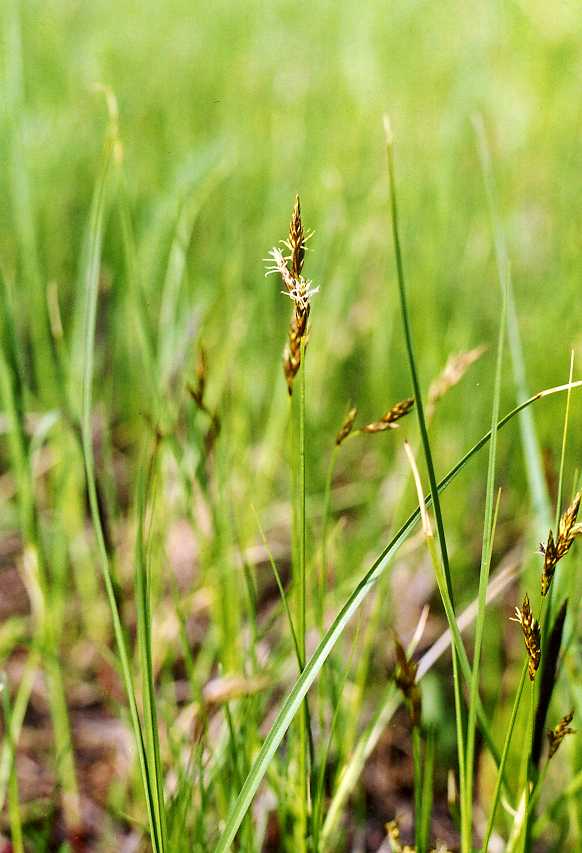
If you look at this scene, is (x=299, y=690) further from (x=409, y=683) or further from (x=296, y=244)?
(x=296, y=244)

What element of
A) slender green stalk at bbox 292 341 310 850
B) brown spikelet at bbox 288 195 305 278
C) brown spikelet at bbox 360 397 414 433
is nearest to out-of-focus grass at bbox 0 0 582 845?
slender green stalk at bbox 292 341 310 850

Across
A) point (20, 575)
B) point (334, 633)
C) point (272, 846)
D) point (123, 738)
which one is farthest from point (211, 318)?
point (334, 633)

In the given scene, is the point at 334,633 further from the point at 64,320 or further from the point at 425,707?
the point at 64,320

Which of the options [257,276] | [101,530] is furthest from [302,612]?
[257,276]

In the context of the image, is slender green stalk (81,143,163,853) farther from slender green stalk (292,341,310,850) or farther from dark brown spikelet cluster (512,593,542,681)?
dark brown spikelet cluster (512,593,542,681)

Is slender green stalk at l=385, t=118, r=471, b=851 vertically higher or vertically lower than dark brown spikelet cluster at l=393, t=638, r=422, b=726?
higher

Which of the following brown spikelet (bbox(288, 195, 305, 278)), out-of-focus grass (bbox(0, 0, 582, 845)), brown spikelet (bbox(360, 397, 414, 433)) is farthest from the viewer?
out-of-focus grass (bbox(0, 0, 582, 845))

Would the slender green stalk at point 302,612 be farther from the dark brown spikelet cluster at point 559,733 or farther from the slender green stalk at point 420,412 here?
the dark brown spikelet cluster at point 559,733
